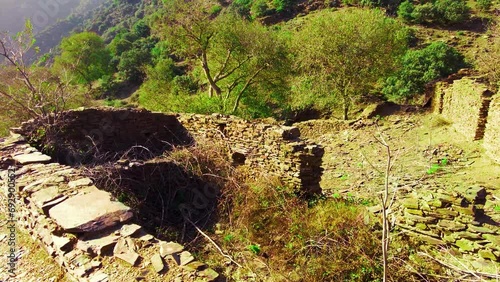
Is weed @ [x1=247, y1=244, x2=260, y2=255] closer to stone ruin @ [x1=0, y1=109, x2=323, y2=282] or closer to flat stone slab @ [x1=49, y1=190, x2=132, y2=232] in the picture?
stone ruin @ [x1=0, y1=109, x2=323, y2=282]

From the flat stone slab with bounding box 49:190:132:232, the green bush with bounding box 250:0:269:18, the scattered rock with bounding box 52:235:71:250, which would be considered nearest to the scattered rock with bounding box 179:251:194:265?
the flat stone slab with bounding box 49:190:132:232

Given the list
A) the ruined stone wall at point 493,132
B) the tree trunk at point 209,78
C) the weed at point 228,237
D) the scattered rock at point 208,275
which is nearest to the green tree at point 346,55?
the tree trunk at point 209,78

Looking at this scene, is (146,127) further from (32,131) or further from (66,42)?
(66,42)

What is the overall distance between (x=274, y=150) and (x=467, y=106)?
8600 mm

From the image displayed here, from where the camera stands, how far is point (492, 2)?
28688 millimetres

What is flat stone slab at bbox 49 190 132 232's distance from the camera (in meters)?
3.69

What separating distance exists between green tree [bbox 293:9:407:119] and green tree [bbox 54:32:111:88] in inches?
1148

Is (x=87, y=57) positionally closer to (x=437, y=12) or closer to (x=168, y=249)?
(x=437, y=12)

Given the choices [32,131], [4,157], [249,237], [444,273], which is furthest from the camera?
[32,131]

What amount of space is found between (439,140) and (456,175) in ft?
10.1

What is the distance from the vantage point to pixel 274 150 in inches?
262

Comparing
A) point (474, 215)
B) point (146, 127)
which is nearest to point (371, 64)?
point (146, 127)

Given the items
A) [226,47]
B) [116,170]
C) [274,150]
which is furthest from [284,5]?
[116,170]

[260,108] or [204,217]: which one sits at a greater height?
[204,217]
